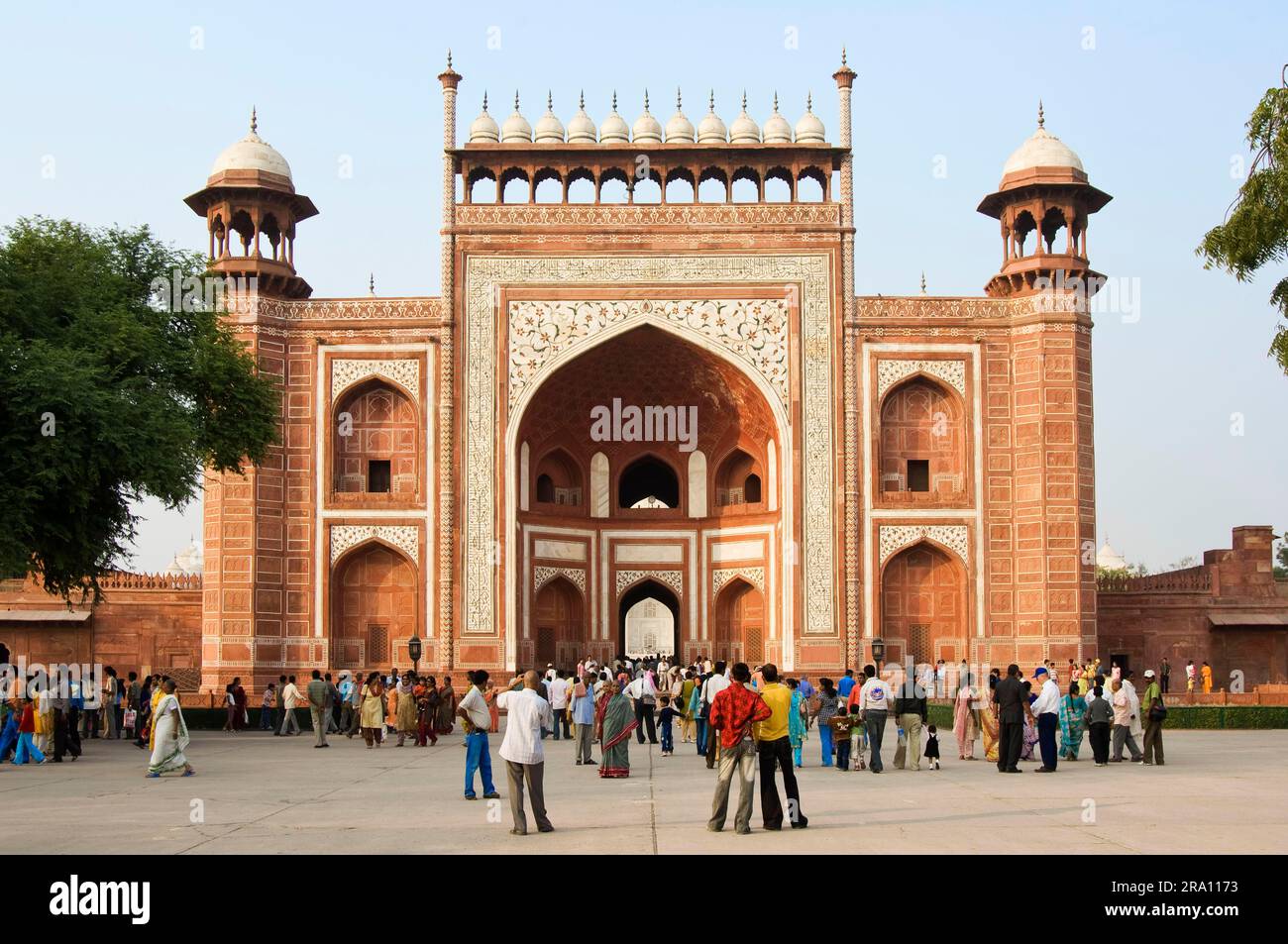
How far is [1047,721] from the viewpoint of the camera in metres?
17.5

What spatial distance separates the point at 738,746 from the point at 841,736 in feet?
20.9

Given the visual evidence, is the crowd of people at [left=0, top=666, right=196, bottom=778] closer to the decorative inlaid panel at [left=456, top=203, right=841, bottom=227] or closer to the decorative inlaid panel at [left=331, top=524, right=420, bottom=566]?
the decorative inlaid panel at [left=331, top=524, right=420, bottom=566]

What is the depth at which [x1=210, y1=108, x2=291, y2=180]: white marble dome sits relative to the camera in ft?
109

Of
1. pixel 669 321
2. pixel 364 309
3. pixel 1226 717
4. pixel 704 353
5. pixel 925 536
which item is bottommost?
pixel 1226 717

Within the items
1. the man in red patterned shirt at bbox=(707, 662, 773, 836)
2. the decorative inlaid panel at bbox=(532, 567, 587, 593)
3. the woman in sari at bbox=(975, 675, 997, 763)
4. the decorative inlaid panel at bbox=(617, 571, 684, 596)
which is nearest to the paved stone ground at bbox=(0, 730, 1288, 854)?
the man in red patterned shirt at bbox=(707, 662, 773, 836)

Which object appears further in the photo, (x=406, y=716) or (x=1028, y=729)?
(x=406, y=716)

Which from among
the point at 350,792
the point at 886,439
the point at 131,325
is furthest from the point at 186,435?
the point at 886,439

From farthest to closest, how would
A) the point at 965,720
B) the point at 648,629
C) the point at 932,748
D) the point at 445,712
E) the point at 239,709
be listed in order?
the point at 648,629 → the point at 239,709 → the point at 445,712 → the point at 965,720 → the point at 932,748

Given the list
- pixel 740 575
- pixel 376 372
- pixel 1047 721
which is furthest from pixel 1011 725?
pixel 376 372

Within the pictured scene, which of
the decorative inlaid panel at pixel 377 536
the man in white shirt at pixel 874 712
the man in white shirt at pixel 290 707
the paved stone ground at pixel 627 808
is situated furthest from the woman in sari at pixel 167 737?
the decorative inlaid panel at pixel 377 536

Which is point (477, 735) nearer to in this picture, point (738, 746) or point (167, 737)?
point (738, 746)

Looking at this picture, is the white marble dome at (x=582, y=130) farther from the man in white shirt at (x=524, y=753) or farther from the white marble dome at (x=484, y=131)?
the man in white shirt at (x=524, y=753)

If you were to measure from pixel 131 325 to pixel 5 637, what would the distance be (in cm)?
1420

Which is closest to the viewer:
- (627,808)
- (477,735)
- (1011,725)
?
(627,808)
